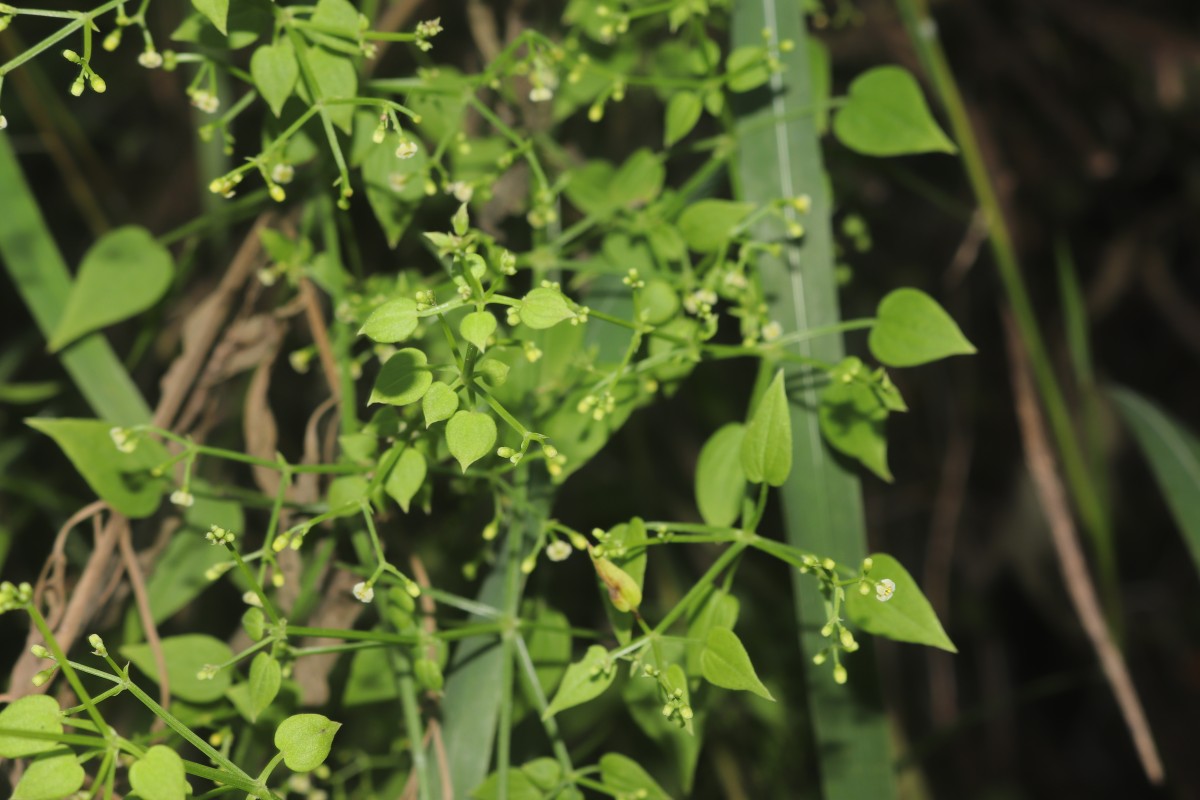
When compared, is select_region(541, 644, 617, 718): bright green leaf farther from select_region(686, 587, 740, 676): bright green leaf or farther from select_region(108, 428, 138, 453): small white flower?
select_region(108, 428, 138, 453): small white flower

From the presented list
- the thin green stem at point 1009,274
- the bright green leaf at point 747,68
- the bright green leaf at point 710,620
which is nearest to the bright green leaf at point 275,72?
the bright green leaf at point 747,68

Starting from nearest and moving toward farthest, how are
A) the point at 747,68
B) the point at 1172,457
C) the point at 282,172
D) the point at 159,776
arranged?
the point at 159,776 → the point at 282,172 → the point at 747,68 → the point at 1172,457

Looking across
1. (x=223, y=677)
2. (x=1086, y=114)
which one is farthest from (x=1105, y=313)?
(x=223, y=677)

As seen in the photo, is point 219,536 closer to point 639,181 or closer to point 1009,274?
point 639,181

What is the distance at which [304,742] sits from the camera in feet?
1.99

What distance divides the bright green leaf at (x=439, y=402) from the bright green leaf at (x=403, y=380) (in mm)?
14

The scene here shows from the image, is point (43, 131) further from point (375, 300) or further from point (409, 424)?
point (409, 424)

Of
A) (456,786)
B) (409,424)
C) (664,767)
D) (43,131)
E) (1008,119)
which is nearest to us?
(409,424)

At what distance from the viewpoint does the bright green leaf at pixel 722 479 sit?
31.0 inches

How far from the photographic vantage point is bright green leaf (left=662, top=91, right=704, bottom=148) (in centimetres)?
88

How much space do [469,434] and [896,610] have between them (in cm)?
32

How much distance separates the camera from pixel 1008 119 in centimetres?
155

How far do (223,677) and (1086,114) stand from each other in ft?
4.65

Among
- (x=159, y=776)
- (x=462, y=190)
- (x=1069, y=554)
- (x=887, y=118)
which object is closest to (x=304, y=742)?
(x=159, y=776)
